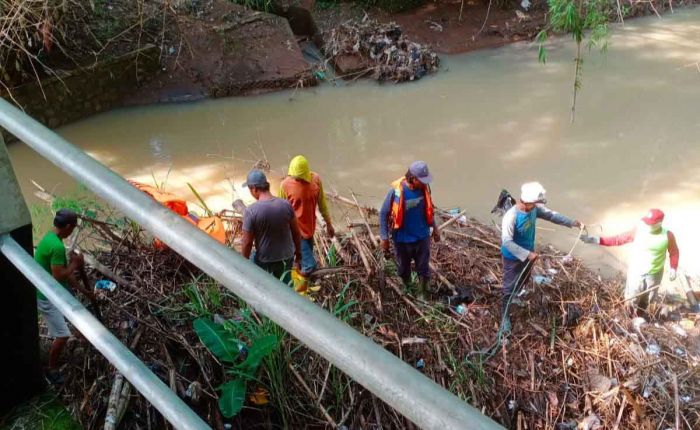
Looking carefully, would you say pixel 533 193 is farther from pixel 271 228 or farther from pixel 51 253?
pixel 51 253

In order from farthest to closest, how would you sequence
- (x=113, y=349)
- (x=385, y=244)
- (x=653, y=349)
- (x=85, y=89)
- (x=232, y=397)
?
1. (x=85, y=89)
2. (x=385, y=244)
3. (x=653, y=349)
4. (x=232, y=397)
5. (x=113, y=349)

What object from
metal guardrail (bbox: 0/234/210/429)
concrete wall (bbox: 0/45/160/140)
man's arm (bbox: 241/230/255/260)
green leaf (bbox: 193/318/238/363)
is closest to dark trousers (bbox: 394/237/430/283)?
man's arm (bbox: 241/230/255/260)

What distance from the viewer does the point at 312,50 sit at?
1273cm

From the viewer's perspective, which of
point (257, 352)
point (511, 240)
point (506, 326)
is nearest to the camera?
point (257, 352)

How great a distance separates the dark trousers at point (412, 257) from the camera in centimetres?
514

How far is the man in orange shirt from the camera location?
4.87m

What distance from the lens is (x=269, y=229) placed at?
4539 mm

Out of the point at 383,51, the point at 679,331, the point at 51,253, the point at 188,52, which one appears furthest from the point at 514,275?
the point at 188,52

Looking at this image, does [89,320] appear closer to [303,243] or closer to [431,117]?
[303,243]

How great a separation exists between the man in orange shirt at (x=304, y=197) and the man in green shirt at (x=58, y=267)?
65.1 inches

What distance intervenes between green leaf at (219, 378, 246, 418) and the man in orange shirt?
177 centimetres

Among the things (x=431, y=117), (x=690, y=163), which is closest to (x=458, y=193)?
(x=431, y=117)

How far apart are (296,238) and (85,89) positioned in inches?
285

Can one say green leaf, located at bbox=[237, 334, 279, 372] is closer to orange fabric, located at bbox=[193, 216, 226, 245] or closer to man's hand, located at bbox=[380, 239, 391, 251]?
man's hand, located at bbox=[380, 239, 391, 251]
